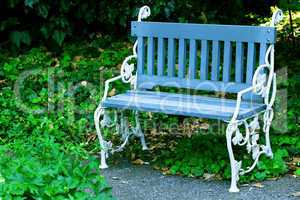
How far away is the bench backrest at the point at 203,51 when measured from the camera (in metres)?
5.20

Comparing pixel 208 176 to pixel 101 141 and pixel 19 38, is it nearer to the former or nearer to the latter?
pixel 101 141

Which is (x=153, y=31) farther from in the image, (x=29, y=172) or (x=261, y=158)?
(x=29, y=172)

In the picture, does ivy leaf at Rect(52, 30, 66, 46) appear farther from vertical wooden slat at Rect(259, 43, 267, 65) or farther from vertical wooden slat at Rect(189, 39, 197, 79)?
vertical wooden slat at Rect(259, 43, 267, 65)

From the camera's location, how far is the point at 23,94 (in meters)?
7.18

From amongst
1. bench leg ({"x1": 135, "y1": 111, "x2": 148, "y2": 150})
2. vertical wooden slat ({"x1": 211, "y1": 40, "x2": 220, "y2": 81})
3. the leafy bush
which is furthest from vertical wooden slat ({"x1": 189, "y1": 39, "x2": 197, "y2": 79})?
the leafy bush

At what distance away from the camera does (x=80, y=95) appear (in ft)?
23.7

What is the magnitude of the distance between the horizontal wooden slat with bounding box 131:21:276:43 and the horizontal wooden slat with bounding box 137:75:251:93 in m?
0.35

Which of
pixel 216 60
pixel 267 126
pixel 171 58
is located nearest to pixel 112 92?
pixel 171 58

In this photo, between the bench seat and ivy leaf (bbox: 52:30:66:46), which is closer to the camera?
the bench seat

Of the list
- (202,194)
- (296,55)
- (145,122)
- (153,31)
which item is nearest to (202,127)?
(145,122)

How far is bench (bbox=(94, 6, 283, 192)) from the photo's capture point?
196 inches

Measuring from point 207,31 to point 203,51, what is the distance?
0.55ft

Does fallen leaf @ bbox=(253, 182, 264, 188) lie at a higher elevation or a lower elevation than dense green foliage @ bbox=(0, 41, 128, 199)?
lower

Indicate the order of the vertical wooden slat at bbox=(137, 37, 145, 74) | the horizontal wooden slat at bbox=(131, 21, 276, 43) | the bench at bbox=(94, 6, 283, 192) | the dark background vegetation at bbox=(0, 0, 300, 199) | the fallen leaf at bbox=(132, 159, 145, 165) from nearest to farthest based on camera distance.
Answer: the dark background vegetation at bbox=(0, 0, 300, 199)
the bench at bbox=(94, 6, 283, 192)
the horizontal wooden slat at bbox=(131, 21, 276, 43)
the fallen leaf at bbox=(132, 159, 145, 165)
the vertical wooden slat at bbox=(137, 37, 145, 74)
